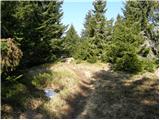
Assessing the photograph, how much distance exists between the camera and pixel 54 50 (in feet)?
137

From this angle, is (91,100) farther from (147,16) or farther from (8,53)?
(147,16)

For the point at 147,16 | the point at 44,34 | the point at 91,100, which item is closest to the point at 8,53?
the point at 91,100

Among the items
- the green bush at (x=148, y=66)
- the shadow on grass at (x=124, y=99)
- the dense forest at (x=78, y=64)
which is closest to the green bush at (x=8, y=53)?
the dense forest at (x=78, y=64)

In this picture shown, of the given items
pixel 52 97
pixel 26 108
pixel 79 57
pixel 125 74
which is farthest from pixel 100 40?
pixel 26 108

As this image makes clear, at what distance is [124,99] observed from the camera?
21.8 m

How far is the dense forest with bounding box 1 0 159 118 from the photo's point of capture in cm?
1895

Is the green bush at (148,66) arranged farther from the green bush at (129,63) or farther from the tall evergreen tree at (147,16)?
the tall evergreen tree at (147,16)

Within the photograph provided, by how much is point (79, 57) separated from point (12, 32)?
25.2m

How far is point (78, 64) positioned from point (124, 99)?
813 inches

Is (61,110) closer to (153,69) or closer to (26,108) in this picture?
(26,108)

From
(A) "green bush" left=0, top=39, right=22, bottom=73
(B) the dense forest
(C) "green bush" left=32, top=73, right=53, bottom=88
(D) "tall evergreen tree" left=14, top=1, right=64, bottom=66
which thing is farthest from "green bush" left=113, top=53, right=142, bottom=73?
(A) "green bush" left=0, top=39, right=22, bottom=73

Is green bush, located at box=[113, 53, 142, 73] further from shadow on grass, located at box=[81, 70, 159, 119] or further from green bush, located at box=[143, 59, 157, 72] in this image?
shadow on grass, located at box=[81, 70, 159, 119]

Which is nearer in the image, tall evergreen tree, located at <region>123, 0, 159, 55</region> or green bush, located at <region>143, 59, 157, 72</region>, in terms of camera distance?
green bush, located at <region>143, 59, 157, 72</region>

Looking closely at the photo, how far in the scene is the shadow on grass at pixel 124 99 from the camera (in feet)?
61.3
